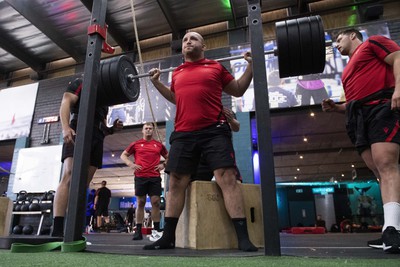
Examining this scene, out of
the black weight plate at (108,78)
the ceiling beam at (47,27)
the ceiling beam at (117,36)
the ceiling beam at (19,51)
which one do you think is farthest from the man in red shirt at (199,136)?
the ceiling beam at (19,51)

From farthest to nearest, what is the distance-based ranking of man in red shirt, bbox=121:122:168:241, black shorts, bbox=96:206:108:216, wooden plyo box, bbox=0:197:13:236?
black shorts, bbox=96:206:108:216 < man in red shirt, bbox=121:122:168:241 < wooden plyo box, bbox=0:197:13:236

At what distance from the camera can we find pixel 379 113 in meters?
1.47

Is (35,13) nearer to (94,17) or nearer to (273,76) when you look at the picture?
(273,76)

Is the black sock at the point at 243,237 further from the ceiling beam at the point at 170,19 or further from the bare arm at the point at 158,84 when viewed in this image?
the ceiling beam at the point at 170,19

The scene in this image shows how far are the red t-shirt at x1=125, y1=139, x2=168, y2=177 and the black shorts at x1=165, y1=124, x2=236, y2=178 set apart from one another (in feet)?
5.60

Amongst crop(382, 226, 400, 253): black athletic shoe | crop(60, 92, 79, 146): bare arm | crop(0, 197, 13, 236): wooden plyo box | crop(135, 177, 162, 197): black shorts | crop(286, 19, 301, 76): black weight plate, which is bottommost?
crop(382, 226, 400, 253): black athletic shoe

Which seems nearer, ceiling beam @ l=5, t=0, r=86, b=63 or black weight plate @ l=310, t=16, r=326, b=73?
black weight plate @ l=310, t=16, r=326, b=73

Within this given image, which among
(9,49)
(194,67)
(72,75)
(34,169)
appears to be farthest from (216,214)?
(9,49)

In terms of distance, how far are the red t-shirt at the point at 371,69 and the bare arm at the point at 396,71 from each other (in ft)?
0.11

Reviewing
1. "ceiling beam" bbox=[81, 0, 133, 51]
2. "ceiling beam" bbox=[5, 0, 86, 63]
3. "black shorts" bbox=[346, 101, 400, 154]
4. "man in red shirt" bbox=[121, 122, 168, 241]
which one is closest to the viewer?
"black shorts" bbox=[346, 101, 400, 154]

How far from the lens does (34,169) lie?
6.21 metres

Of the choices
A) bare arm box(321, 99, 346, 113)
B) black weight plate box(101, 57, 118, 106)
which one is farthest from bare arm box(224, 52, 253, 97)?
black weight plate box(101, 57, 118, 106)

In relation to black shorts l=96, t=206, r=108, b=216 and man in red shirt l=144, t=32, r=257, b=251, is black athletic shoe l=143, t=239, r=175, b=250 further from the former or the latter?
black shorts l=96, t=206, r=108, b=216

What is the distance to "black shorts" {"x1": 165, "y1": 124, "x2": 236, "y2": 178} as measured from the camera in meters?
1.54
